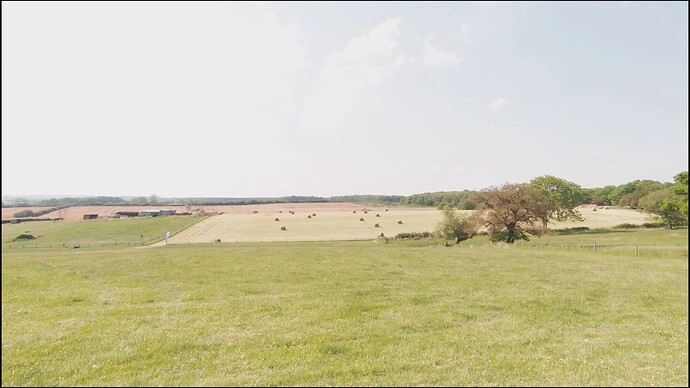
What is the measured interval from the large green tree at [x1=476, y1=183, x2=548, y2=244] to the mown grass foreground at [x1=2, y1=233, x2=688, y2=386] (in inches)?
125

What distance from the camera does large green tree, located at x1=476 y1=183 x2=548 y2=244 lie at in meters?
18.9

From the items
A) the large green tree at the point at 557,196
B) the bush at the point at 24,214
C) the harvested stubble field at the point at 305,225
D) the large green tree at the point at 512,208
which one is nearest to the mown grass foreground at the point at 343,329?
the bush at the point at 24,214

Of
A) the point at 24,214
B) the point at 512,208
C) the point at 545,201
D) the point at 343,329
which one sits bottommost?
the point at 343,329

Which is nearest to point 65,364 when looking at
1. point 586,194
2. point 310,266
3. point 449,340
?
point 449,340

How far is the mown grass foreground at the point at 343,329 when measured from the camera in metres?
8.80

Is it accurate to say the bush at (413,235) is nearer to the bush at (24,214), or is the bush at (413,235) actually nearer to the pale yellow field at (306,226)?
the pale yellow field at (306,226)

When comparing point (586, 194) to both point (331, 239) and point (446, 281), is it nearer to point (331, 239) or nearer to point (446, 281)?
point (446, 281)

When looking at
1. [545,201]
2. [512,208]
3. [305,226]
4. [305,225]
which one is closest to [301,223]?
[305,225]

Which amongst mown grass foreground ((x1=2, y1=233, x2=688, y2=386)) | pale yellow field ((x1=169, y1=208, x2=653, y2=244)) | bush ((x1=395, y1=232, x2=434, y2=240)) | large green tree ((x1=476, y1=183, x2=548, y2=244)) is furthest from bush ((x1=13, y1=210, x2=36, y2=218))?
bush ((x1=395, y1=232, x2=434, y2=240))

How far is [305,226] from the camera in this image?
94.4 metres

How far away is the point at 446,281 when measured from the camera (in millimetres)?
21844

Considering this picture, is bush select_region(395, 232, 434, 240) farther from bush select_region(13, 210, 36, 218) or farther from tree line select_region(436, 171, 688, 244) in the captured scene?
bush select_region(13, 210, 36, 218)

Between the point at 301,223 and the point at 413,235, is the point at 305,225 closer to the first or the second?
the point at 301,223

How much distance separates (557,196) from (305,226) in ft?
267
